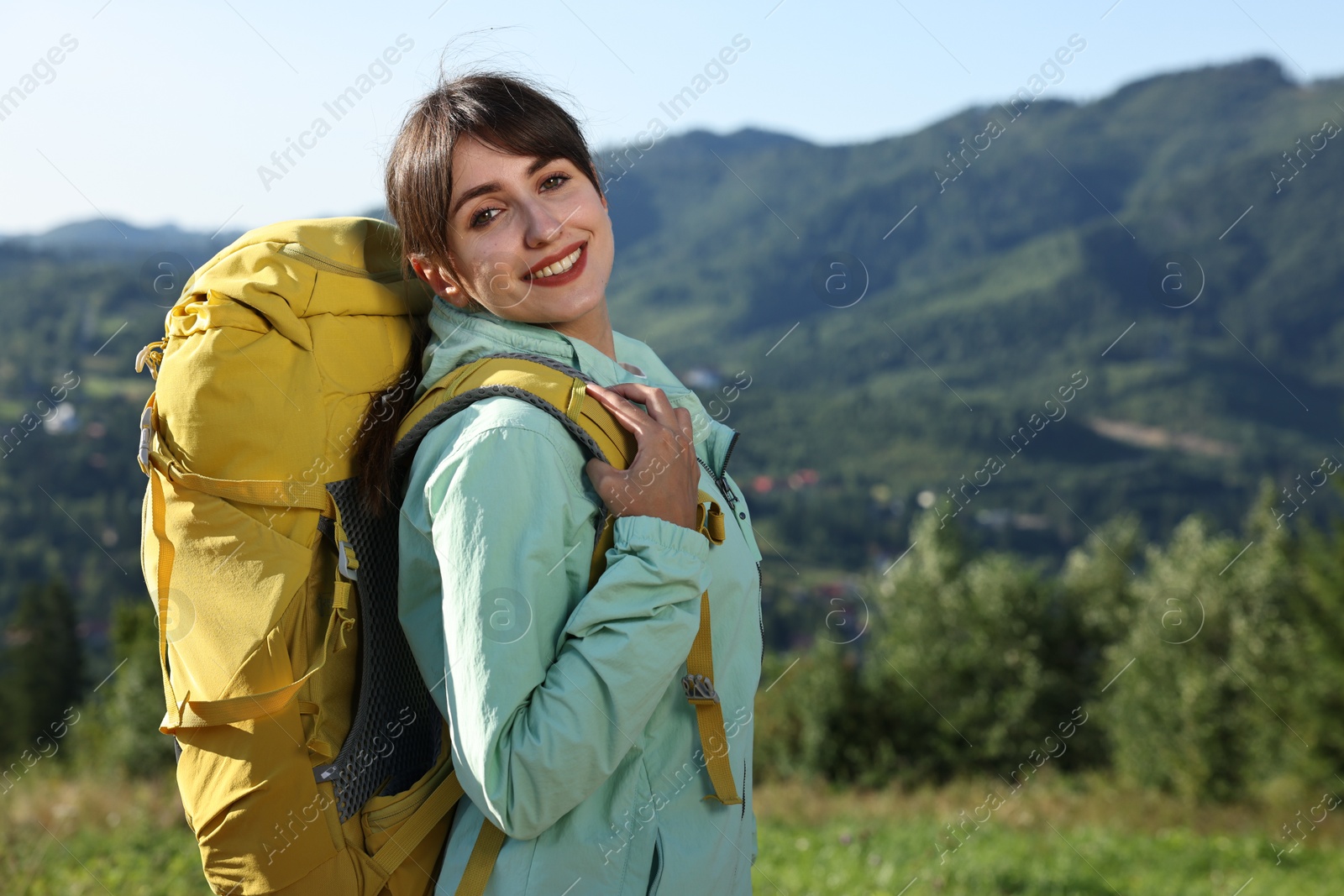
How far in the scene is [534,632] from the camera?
5.01 ft

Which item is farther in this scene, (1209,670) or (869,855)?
(1209,670)

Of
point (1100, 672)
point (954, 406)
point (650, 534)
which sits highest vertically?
point (650, 534)

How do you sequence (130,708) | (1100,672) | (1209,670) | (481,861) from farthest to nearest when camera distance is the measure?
1. (1100,672)
2. (1209,670)
3. (130,708)
4. (481,861)

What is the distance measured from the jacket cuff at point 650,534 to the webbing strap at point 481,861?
1.64 feet

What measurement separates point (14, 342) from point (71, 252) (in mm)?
60482

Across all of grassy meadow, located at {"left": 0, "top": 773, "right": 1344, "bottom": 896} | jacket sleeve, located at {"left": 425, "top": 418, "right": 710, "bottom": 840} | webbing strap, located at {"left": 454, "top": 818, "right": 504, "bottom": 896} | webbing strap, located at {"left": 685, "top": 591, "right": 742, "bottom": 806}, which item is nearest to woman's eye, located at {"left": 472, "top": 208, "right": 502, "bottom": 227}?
jacket sleeve, located at {"left": 425, "top": 418, "right": 710, "bottom": 840}

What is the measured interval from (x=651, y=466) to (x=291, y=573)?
58cm

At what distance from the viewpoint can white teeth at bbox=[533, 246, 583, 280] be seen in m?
1.89

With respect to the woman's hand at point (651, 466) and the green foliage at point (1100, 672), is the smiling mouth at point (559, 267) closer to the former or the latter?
the woman's hand at point (651, 466)

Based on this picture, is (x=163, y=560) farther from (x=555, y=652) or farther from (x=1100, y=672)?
(x=1100, y=672)

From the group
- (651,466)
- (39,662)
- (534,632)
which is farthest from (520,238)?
(39,662)

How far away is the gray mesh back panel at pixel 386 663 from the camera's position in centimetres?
167

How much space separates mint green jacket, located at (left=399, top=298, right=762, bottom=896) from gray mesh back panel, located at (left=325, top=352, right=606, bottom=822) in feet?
0.12

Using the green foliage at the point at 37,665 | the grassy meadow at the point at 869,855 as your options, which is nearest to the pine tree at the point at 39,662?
the green foliage at the point at 37,665
